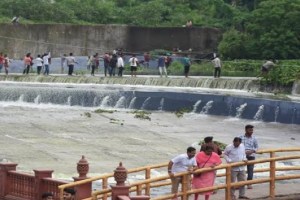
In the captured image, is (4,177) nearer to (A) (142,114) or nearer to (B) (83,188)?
(B) (83,188)

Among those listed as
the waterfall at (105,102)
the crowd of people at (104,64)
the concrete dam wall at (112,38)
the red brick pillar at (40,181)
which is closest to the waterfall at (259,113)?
the waterfall at (105,102)

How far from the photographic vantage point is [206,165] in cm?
1864

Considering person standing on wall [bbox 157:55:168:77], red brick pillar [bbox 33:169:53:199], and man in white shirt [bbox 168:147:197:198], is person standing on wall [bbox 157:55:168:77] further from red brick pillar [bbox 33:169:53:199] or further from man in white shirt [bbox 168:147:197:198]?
man in white shirt [bbox 168:147:197:198]

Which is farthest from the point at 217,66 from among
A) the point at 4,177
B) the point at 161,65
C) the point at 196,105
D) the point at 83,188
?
the point at 83,188

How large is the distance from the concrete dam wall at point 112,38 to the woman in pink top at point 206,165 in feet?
124

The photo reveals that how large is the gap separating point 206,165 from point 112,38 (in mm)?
39492

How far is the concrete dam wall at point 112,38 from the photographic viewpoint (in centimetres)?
5628

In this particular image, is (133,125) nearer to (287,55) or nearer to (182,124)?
(182,124)

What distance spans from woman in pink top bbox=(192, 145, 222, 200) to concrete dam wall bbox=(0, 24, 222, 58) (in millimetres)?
37781

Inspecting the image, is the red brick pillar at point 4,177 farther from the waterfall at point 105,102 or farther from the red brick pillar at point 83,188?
the waterfall at point 105,102

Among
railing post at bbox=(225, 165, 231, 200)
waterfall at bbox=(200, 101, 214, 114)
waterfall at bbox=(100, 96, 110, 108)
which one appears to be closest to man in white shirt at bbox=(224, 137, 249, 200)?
railing post at bbox=(225, 165, 231, 200)

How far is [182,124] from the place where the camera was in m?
39.2

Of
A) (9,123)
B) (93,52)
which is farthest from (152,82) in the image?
(9,123)

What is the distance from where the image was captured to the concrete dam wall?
56.3 metres
